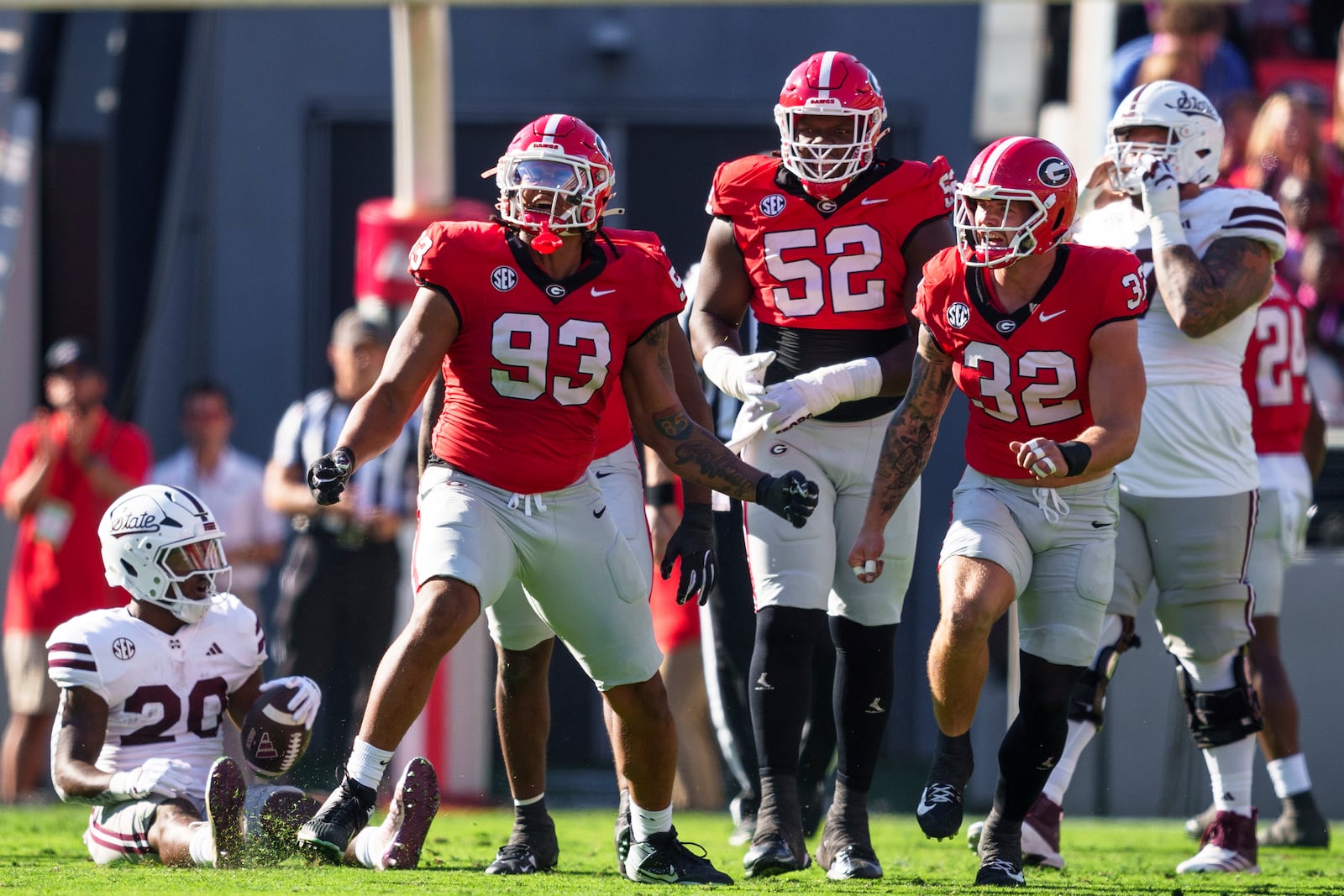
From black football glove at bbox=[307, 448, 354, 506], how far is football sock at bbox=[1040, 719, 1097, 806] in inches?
91.8

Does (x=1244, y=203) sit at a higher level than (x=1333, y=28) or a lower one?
lower

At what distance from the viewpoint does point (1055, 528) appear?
5145 mm

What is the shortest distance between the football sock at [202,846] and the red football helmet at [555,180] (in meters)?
1.75

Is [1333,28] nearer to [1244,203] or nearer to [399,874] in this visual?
[1244,203]

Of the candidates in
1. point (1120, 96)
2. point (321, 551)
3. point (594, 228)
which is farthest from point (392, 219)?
point (594, 228)

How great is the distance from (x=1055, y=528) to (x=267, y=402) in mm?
6956

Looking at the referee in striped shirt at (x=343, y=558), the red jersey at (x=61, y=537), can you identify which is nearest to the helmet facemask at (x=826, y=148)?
the referee in striped shirt at (x=343, y=558)

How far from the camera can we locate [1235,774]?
5.92 meters

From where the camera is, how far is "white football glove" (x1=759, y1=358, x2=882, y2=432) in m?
5.34

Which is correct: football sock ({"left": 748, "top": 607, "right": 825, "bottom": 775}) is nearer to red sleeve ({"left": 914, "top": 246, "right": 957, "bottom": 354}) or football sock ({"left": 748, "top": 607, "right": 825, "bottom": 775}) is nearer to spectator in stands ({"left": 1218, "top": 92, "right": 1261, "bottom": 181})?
red sleeve ({"left": 914, "top": 246, "right": 957, "bottom": 354})

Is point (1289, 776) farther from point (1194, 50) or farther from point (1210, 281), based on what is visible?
point (1194, 50)

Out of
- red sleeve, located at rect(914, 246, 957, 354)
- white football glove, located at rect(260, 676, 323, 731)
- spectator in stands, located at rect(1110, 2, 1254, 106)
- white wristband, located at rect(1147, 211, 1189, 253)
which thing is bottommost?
white football glove, located at rect(260, 676, 323, 731)

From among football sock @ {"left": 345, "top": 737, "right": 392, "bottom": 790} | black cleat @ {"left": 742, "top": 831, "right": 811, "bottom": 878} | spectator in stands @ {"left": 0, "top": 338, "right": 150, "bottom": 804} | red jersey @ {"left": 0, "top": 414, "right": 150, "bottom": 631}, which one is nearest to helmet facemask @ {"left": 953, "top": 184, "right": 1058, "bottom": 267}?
black cleat @ {"left": 742, "top": 831, "right": 811, "bottom": 878}

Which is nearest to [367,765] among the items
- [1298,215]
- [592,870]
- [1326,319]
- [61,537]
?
[592,870]
